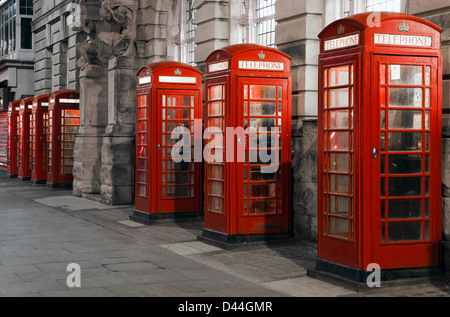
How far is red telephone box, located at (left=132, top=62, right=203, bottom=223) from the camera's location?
12.4 meters

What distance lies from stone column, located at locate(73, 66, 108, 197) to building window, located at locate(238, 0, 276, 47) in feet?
16.5

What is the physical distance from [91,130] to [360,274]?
11.7 meters

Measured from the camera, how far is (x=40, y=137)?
71.4 feet

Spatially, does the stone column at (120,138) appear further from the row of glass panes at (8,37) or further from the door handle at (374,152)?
the row of glass panes at (8,37)

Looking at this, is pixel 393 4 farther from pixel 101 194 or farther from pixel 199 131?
pixel 101 194

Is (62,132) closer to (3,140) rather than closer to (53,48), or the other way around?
(53,48)

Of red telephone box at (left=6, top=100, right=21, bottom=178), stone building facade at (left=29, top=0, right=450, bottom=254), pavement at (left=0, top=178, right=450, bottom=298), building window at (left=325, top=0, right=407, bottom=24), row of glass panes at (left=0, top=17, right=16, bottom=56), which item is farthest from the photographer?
row of glass panes at (left=0, top=17, right=16, bottom=56)

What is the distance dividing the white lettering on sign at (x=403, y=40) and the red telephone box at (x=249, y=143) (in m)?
2.92

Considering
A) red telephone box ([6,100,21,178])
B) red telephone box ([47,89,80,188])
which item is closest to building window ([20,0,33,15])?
red telephone box ([6,100,21,178])

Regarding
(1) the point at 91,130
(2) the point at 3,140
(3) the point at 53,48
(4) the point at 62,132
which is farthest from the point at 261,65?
(2) the point at 3,140

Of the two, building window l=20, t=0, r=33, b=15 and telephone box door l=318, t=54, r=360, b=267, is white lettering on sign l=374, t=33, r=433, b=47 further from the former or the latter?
building window l=20, t=0, r=33, b=15

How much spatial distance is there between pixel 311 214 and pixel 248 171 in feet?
3.70

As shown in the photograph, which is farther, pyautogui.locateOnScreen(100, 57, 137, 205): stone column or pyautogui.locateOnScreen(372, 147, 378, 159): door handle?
pyautogui.locateOnScreen(100, 57, 137, 205): stone column

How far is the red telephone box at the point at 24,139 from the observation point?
23514mm
